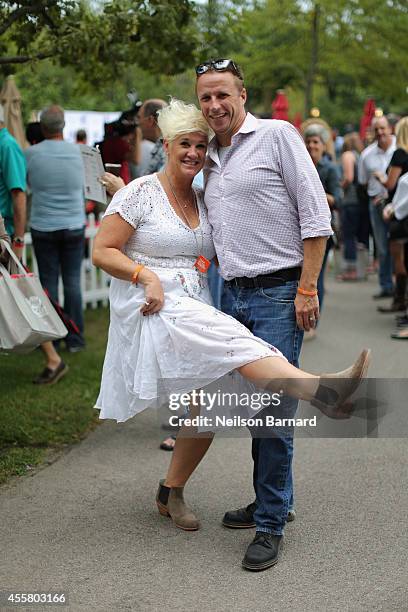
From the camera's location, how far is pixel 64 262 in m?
8.07

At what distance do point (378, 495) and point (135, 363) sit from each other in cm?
154

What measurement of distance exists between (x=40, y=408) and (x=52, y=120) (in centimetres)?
250

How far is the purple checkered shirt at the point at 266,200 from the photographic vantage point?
12.6 ft

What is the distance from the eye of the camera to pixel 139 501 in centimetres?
476

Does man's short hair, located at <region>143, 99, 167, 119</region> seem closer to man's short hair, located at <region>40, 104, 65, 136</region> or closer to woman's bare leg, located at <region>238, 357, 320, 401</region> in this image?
man's short hair, located at <region>40, 104, 65, 136</region>

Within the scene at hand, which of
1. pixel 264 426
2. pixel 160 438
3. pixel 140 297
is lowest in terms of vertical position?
pixel 160 438

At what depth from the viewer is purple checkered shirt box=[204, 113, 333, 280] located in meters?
3.83

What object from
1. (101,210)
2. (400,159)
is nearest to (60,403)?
(101,210)

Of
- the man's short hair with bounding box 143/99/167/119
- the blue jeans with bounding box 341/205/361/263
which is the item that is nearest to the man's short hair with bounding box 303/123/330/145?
the man's short hair with bounding box 143/99/167/119

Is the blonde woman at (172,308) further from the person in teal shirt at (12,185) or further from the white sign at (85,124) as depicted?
the white sign at (85,124)

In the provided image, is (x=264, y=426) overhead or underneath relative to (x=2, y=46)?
underneath

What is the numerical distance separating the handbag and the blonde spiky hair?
1679 mm

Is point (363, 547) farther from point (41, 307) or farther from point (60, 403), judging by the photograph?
point (60, 403)

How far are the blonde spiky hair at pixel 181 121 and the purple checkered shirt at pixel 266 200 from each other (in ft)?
0.47
